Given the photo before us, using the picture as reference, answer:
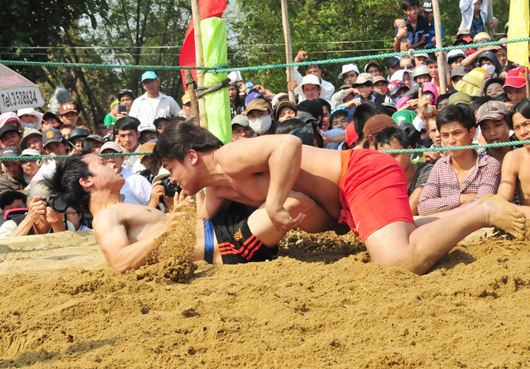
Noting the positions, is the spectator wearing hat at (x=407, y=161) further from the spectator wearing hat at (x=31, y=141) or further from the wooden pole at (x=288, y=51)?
the spectator wearing hat at (x=31, y=141)

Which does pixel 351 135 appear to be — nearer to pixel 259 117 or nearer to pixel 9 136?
pixel 259 117

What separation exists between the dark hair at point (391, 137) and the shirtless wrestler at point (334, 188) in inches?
40.1

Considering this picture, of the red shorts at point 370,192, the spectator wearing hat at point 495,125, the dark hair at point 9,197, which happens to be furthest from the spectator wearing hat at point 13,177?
the spectator wearing hat at point 495,125

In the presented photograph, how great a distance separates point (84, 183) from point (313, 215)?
1600mm

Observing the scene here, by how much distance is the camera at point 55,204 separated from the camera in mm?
5055

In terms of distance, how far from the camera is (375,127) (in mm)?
4758

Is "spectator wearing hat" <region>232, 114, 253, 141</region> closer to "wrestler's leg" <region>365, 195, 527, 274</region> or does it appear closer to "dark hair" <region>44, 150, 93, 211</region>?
"dark hair" <region>44, 150, 93, 211</region>

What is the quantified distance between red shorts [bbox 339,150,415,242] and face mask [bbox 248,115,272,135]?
9.46 ft

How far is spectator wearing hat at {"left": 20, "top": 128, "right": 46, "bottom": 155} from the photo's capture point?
7016mm

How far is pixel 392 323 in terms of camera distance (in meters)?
2.34

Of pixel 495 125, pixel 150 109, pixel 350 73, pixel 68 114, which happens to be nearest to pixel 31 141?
pixel 68 114

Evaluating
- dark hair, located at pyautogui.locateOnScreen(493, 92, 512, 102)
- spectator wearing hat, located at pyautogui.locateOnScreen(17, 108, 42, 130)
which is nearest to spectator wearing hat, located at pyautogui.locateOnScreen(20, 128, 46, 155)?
spectator wearing hat, located at pyautogui.locateOnScreen(17, 108, 42, 130)

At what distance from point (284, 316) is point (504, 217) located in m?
1.59

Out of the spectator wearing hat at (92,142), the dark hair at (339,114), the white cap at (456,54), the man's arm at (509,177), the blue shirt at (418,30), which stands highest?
the blue shirt at (418,30)
